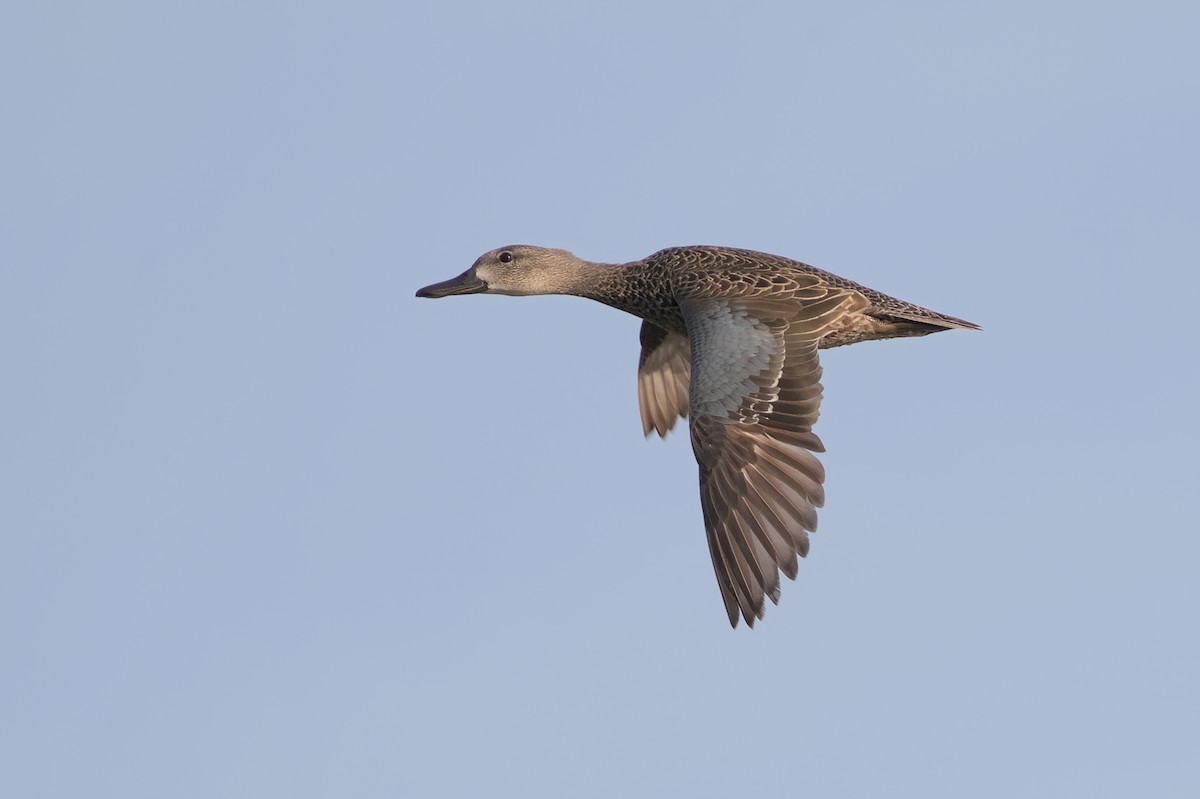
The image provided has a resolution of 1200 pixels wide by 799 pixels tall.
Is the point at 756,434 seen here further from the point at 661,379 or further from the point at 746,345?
the point at 661,379

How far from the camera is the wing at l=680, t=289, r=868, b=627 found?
18.7m

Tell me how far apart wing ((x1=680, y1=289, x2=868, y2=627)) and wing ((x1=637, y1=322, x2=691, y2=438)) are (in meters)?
4.04

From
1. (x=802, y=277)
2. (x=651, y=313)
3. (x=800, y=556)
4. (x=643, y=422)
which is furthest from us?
(x=643, y=422)

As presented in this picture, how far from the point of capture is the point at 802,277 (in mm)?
21281

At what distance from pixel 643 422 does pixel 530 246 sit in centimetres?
286

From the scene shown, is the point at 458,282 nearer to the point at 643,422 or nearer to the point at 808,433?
the point at 643,422

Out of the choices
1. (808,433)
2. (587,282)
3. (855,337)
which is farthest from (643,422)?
(808,433)

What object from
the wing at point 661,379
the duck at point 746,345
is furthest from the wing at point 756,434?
the wing at point 661,379

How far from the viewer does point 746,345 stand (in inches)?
791

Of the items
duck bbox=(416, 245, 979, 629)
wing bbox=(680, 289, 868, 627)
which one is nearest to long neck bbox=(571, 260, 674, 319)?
duck bbox=(416, 245, 979, 629)

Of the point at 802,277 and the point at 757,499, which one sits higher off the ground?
the point at 802,277

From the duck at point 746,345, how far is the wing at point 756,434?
0.04 ft

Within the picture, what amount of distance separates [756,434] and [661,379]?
5824 mm

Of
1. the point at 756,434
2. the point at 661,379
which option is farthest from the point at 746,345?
the point at 661,379
